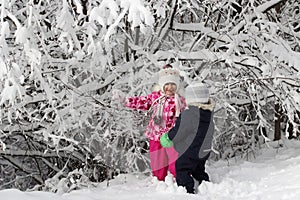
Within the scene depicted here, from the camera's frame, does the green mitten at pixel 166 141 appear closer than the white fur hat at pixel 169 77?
Yes

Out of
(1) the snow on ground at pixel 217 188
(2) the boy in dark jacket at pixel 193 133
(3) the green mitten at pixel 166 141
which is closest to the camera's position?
(1) the snow on ground at pixel 217 188

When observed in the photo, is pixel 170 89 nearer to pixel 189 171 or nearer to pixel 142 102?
pixel 142 102

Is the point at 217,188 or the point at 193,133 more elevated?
the point at 193,133

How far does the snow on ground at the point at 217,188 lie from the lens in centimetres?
360

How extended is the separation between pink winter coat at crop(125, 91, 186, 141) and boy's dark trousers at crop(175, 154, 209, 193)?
20.1 inches

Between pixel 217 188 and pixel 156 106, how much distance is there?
Answer: 108cm

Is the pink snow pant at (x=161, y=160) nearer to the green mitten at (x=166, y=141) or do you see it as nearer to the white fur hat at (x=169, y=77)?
the green mitten at (x=166, y=141)

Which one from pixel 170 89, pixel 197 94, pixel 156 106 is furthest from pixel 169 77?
pixel 197 94

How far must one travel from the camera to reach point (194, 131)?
420 cm

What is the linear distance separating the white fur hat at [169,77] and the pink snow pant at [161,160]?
2.05ft

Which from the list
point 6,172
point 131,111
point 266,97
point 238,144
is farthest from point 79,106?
point 6,172

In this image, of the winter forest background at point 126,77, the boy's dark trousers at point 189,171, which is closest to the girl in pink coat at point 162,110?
the winter forest background at point 126,77

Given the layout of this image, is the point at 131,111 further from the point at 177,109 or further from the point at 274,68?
the point at 274,68

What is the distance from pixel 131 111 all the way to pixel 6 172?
16.3 ft
